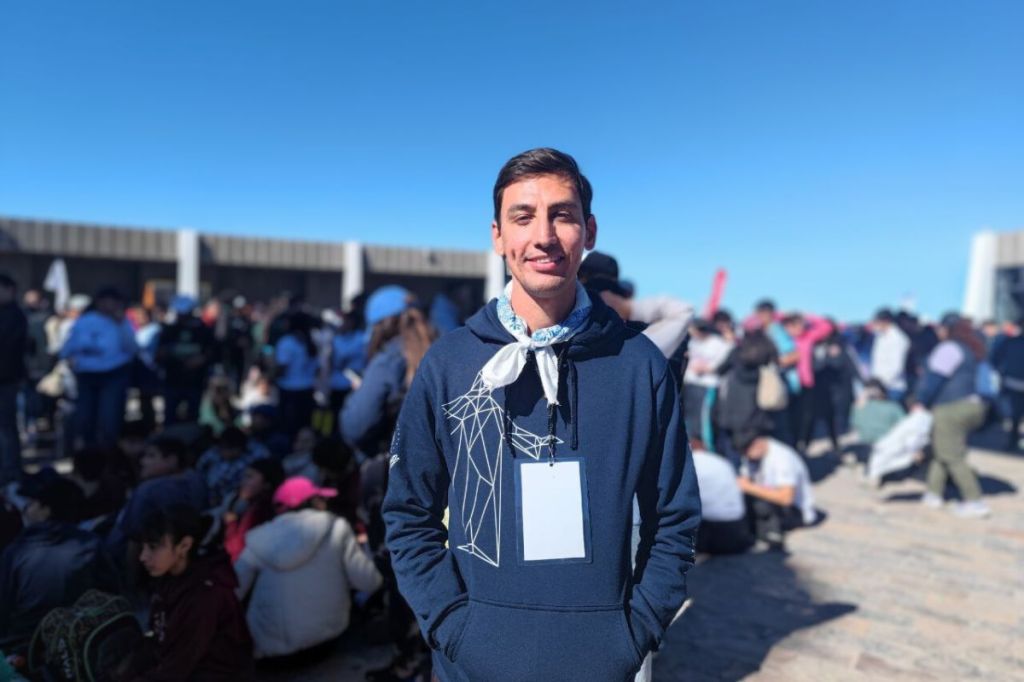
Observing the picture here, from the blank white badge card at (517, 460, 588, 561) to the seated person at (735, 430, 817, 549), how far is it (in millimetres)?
4194

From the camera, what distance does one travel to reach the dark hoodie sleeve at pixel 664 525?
147 centimetres

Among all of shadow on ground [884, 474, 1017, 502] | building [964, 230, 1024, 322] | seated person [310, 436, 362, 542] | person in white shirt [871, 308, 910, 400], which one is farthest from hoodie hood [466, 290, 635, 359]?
building [964, 230, 1024, 322]

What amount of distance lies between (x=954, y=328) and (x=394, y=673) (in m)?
6.29

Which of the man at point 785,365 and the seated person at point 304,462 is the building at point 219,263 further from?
the seated person at point 304,462

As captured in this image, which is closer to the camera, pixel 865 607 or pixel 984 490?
pixel 865 607

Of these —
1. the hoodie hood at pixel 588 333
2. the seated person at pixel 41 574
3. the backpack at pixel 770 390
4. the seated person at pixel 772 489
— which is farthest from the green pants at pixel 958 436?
the seated person at pixel 41 574

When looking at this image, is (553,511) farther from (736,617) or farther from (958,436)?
(958,436)

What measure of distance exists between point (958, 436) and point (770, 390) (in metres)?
1.73

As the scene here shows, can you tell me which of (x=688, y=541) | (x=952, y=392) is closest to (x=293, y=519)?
(x=688, y=541)

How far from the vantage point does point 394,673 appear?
3.00 meters

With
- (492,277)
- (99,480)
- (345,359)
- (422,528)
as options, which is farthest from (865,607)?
(492,277)

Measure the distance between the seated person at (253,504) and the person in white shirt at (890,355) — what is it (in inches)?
311

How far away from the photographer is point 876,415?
26.2 feet

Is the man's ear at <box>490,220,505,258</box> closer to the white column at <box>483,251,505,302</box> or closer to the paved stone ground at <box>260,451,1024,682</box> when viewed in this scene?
the paved stone ground at <box>260,451,1024,682</box>
